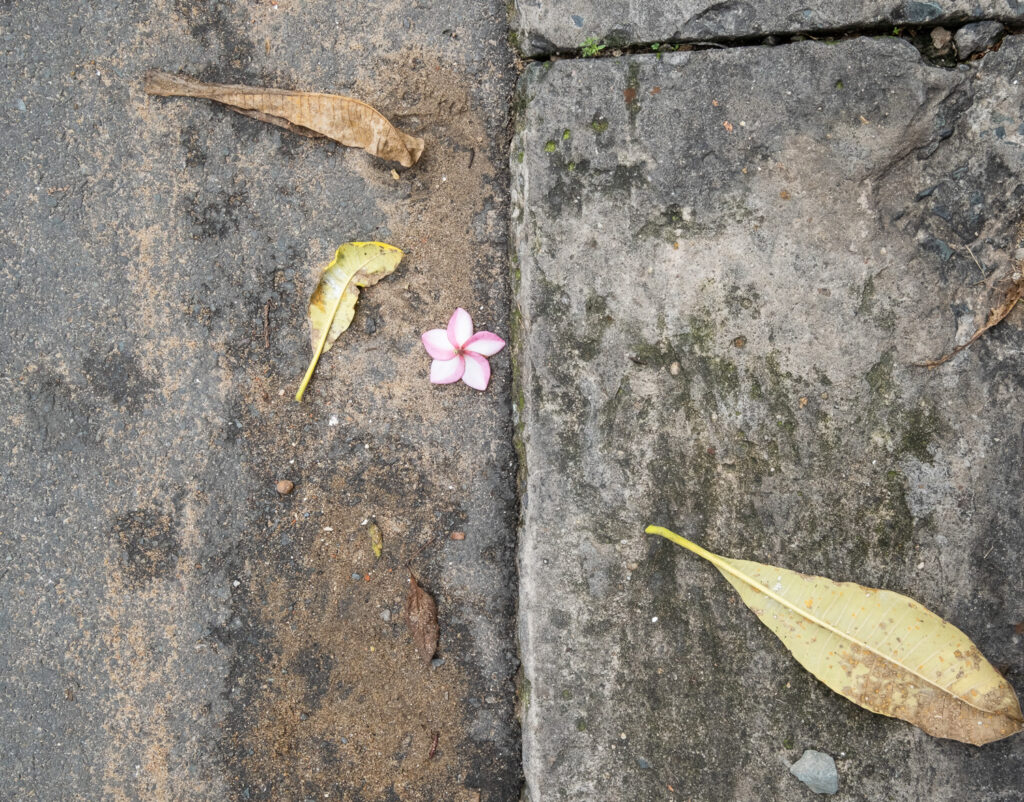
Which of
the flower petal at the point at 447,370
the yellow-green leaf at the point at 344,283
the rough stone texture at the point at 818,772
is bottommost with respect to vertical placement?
the rough stone texture at the point at 818,772

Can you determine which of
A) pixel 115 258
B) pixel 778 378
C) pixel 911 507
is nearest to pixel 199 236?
pixel 115 258

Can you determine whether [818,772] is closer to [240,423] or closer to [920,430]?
[920,430]

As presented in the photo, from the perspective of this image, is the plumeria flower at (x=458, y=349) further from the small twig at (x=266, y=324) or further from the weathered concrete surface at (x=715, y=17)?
the weathered concrete surface at (x=715, y=17)

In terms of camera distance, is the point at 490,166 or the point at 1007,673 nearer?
the point at 1007,673

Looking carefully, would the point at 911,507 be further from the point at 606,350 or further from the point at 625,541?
the point at 606,350

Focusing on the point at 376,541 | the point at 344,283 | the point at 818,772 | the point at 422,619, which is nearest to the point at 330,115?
the point at 344,283

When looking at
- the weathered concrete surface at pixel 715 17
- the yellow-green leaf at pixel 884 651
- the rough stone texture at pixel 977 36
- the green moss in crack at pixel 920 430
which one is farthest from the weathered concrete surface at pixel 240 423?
the rough stone texture at pixel 977 36

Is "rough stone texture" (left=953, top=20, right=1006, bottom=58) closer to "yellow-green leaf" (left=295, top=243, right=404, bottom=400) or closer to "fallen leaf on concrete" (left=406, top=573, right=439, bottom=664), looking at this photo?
"yellow-green leaf" (left=295, top=243, right=404, bottom=400)
